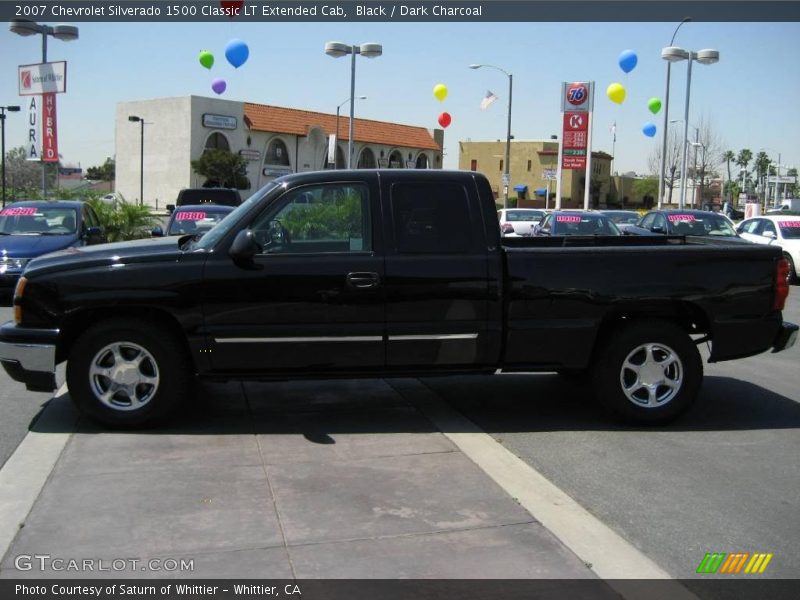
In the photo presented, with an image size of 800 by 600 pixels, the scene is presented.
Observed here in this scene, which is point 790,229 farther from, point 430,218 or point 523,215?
point 430,218

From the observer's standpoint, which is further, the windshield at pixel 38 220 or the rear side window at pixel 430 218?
the windshield at pixel 38 220

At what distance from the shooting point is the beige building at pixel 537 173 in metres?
90.6

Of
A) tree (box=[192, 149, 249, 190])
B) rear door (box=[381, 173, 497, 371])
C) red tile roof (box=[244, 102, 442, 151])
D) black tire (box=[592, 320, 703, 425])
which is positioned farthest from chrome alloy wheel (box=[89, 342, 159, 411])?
red tile roof (box=[244, 102, 442, 151])

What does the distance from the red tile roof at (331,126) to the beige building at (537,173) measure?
11.9 metres

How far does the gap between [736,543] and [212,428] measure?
3.76 meters

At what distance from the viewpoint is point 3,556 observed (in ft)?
13.3

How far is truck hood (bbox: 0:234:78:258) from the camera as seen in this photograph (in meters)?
13.0

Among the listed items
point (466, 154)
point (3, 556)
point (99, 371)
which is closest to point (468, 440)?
point (99, 371)

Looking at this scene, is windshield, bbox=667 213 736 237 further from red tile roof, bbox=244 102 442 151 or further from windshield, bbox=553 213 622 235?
red tile roof, bbox=244 102 442 151

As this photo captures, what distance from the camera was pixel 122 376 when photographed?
615 centimetres

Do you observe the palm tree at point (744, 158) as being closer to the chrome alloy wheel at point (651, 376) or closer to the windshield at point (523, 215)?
the windshield at point (523, 215)

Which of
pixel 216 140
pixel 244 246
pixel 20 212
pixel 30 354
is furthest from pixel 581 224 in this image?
pixel 216 140

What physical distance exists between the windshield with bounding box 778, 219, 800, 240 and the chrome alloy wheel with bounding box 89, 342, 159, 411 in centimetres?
1826

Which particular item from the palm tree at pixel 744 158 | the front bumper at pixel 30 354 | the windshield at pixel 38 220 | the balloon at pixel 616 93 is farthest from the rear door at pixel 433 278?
the palm tree at pixel 744 158
